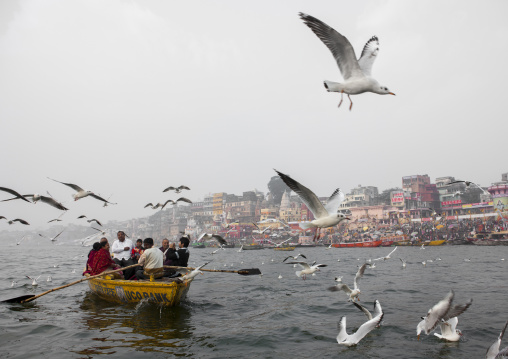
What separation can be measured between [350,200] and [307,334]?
332 feet

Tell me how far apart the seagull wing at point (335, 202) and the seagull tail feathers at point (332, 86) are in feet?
9.01

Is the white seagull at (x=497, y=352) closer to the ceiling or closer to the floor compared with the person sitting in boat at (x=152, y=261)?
closer to the floor

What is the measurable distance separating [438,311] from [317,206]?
2.66 m

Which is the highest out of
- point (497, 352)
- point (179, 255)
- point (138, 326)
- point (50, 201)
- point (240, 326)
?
point (50, 201)

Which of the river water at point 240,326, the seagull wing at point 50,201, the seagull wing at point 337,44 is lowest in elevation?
A: the river water at point 240,326

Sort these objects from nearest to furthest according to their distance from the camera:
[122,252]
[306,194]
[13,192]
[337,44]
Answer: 1. [337,44]
2. [306,194]
3. [13,192]
4. [122,252]

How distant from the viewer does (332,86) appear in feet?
18.1

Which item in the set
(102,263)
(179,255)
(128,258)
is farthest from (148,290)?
(128,258)

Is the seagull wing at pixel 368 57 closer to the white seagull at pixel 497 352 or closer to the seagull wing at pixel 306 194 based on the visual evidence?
the seagull wing at pixel 306 194

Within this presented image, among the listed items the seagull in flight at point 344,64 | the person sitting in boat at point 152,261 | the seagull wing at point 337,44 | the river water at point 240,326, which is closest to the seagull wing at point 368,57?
the seagull in flight at point 344,64

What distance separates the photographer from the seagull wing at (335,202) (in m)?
7.48

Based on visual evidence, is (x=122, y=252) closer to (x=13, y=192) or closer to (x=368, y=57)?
(x=13, y=192)

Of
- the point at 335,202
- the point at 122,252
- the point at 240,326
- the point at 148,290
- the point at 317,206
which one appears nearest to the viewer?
the point at 317,206

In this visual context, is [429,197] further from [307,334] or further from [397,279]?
[307,334]
